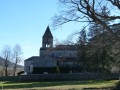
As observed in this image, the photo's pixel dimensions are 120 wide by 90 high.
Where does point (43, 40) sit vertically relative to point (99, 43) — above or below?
above

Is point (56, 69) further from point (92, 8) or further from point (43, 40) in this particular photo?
point (92, 8)

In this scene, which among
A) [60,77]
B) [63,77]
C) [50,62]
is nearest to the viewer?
[63,77]

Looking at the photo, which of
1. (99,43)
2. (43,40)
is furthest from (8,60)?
(99,43)

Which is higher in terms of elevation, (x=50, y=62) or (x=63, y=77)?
(x=50, y=62)

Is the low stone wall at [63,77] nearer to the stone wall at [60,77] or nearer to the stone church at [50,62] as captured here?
the stone wall at [60,77]

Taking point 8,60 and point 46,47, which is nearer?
point 46,47

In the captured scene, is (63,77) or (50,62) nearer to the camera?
(63,77)

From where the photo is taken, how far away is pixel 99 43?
40.7 meters

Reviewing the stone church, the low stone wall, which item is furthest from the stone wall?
the stone church

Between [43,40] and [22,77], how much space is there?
45480mm

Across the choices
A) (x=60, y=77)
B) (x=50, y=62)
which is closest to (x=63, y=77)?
(x=60, y=77)

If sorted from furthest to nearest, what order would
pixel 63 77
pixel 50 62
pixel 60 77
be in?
pixel 50 62 < pixel 60 77 < pixel 63 77

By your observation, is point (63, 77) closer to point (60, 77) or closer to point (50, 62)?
point (60, 77)

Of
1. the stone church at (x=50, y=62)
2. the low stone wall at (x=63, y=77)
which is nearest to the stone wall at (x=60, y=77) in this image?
the low stone wall at (x=63, y=77)
